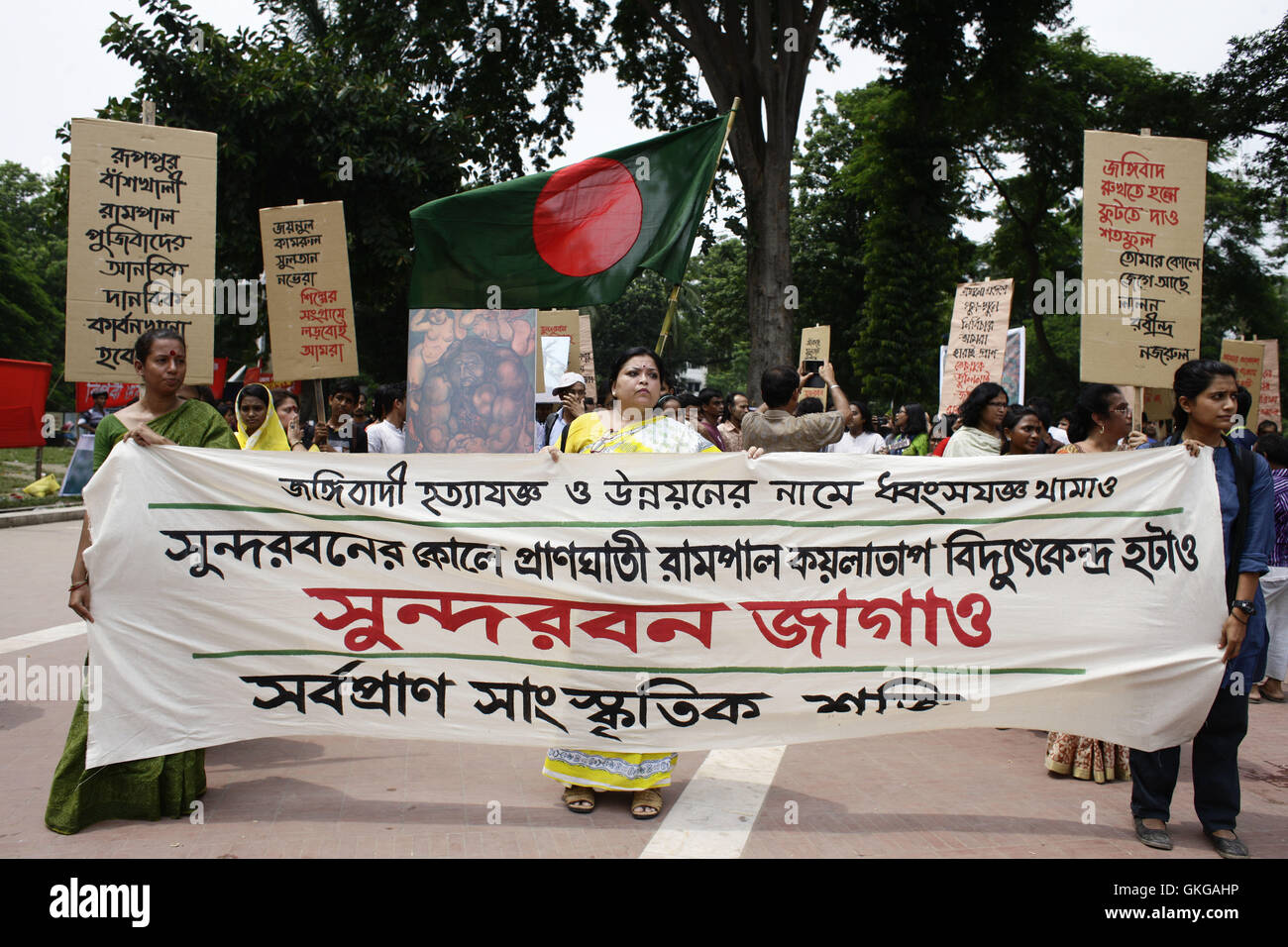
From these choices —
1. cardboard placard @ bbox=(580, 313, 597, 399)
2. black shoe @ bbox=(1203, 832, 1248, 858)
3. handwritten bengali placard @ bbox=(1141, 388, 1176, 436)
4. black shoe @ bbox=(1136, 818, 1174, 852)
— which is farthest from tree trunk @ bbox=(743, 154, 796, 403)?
black shoe @ bbox=(1203, 832, 1248, 858)

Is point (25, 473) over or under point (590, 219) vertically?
under

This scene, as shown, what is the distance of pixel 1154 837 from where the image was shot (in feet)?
12.3

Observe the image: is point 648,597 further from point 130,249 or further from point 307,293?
point 307,293

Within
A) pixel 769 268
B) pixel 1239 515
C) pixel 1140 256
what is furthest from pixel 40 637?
pixel 769 268

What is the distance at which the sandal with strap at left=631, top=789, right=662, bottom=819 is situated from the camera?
3.98m

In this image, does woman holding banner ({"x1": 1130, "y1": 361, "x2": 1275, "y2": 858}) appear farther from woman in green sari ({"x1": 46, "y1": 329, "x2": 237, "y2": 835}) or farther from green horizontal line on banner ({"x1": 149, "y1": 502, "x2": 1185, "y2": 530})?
woman in green sari ({"x1": 46, "y1": 329, "x2": 237, "y2": 835})

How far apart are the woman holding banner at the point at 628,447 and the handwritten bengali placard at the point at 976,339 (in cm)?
626

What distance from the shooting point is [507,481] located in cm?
404

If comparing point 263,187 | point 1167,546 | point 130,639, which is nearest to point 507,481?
point 130,639

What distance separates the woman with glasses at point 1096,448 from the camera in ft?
14.8

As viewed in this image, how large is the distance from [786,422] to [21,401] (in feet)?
50.7

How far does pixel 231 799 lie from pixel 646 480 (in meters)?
2.14

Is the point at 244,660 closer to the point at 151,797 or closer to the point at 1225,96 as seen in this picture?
the point at 151,797
